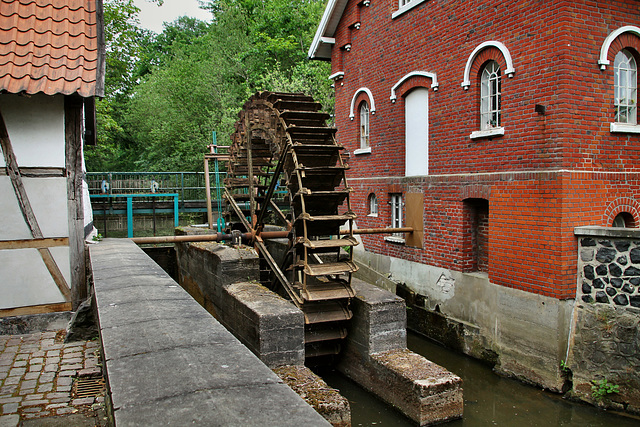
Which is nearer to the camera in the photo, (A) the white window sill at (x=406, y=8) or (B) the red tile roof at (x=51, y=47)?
(B) the red tile roof at (x=51, y=47)

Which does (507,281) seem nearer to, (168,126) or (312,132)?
(312,132)

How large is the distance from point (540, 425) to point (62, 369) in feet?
18.7

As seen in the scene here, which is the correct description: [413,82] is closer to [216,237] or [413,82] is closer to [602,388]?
[216,237]

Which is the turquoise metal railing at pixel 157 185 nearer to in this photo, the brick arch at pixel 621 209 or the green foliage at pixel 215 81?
the green foliage at pixel 215 81

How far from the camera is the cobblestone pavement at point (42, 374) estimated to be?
4.13m

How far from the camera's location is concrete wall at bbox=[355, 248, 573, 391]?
7359 mm

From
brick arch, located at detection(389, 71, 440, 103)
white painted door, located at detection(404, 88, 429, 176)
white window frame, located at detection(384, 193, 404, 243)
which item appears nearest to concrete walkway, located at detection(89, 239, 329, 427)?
white painted door, located at detection(404, 88, 429, 176)

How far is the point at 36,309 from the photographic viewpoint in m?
6.31

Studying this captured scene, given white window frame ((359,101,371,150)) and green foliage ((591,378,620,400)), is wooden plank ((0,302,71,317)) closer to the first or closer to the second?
green foliage ((591,378,620,400))

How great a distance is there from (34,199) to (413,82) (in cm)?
726

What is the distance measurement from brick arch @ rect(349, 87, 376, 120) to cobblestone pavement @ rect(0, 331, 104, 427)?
8174mm

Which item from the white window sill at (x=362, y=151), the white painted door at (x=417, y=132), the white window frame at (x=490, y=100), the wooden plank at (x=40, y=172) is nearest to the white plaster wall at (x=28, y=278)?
the wooden plank at (x=40, y=172)

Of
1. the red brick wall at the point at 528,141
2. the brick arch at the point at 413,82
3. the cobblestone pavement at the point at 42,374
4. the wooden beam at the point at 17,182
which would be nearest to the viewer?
the cobblestone pavement at the point at 42,374

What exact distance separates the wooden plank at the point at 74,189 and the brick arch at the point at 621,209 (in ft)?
24.3
